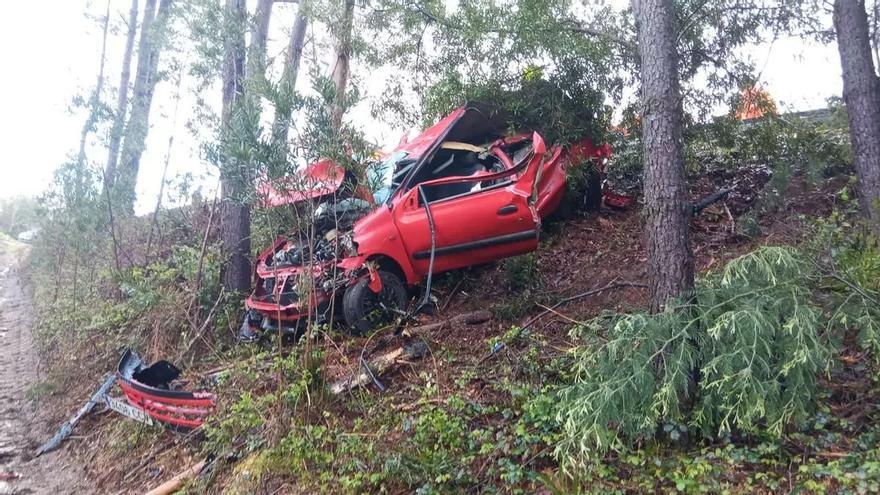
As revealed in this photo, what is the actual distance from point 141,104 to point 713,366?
721 inches

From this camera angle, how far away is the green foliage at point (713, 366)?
3520 mm

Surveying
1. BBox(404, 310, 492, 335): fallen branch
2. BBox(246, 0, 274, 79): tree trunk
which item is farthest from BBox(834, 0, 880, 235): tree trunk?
BBox(246, 0, 274, 79): tree trunk

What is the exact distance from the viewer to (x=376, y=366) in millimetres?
5766

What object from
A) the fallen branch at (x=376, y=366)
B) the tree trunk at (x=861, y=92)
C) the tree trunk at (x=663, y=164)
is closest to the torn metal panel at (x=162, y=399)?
the fallen branch at (x=376, y=366)

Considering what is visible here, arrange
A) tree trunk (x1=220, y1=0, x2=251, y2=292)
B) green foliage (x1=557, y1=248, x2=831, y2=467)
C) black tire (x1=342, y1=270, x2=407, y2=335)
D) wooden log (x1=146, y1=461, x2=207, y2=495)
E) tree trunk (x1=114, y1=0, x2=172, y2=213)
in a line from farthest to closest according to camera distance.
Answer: tree trunk (x1=114, y1=0, x2=172, y2=213) < tree trunk (x1=220, y1=0, x2=251, y2=292) < black tire (x1=342, y1=270, x2=407, y2=335) < wooden log (x1=146, y1=461, x2=207, y2=495) < green foliage (x1=557, y1=248, x2=831, y2=467)

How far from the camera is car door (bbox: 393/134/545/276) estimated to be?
264 inches

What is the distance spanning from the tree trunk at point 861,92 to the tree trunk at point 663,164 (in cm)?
312

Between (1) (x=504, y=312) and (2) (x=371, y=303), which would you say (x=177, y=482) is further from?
(1) (x=504, y=312)

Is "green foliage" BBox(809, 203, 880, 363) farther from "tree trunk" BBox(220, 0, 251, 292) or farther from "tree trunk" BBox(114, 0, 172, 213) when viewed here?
"tree trunk" BBox(114, 0, 172, 213)

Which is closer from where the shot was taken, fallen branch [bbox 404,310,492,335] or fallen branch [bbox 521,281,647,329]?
fallen branch [bbox 521,281,647,329]

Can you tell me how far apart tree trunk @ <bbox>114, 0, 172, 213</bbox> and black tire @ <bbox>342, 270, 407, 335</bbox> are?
7537 mm

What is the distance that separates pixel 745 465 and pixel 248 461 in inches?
145

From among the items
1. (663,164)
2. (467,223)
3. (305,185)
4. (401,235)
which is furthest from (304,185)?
(663,164)

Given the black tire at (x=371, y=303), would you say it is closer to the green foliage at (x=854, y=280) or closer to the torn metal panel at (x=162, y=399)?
the torn metal panel at (x=162, y=399)
